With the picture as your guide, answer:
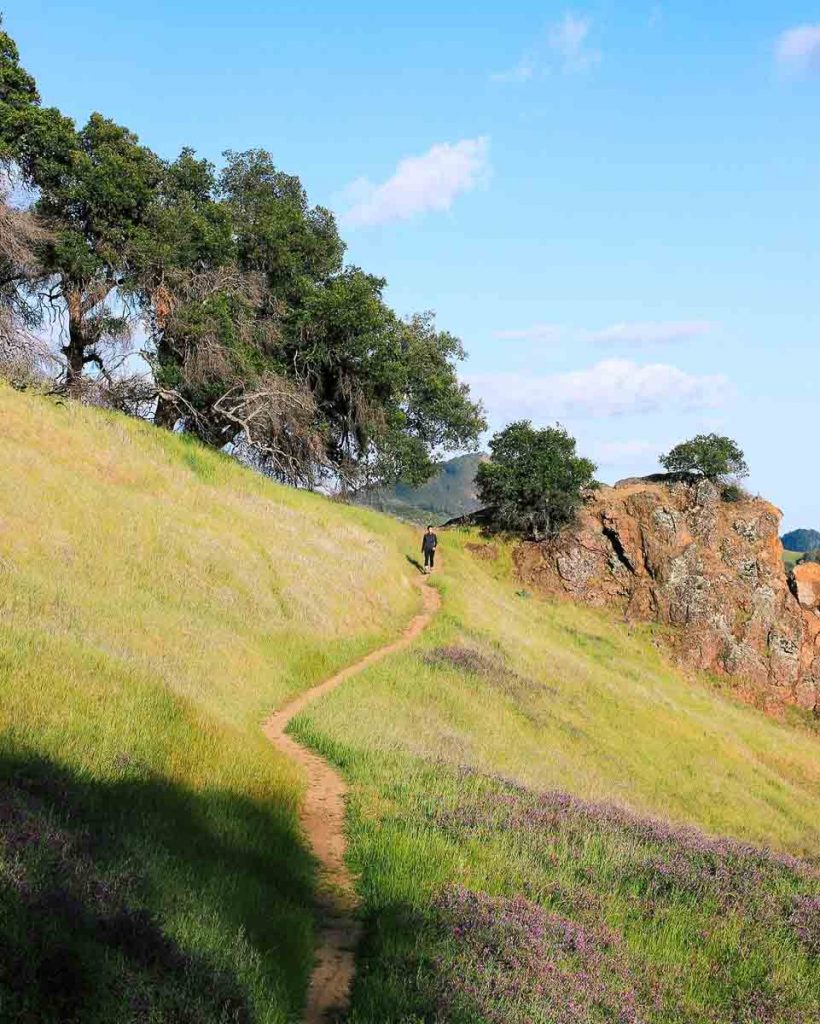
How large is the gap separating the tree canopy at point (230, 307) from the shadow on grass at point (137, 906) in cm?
2799

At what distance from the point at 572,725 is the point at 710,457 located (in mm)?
30232

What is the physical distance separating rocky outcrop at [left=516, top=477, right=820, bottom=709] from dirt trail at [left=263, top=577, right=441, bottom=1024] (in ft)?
110

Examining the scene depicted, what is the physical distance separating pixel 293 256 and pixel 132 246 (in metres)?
11.3

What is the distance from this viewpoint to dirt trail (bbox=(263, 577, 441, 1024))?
21.2 ft

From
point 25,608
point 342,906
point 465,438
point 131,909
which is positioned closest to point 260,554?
point 25,608

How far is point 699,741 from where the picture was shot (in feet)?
95.3

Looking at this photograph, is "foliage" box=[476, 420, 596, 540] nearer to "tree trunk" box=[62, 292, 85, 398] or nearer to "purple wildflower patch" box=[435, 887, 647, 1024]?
"tree trunk" box=[62, 292, 85, 398]

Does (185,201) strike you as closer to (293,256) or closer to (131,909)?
(293,256)

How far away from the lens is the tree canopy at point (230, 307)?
3238cm

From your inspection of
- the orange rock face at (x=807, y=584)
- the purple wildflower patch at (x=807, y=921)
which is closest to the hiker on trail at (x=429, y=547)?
the orange rock face at (x=807, y=584)

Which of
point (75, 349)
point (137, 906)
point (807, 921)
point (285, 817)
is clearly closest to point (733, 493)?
point (75, 349)

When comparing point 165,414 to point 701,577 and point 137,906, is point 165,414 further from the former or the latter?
point 137,906

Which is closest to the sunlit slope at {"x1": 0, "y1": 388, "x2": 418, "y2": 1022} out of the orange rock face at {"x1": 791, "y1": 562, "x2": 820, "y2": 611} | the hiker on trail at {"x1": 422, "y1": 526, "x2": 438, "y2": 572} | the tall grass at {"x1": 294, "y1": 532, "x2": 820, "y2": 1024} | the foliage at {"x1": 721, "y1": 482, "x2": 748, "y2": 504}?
the tall grass at {"x1": 294, "y1": 532, "x2": 820, "y2": 1024}

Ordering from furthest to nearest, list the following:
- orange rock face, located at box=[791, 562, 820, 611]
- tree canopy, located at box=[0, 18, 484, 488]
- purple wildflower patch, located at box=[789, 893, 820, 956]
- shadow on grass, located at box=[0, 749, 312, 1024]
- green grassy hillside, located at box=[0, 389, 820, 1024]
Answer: orange rock face, located at box=[791, 562, 820, 611] → tree canopy, located at box=[0, 18, 484, 488] → purple wildflower patch, located at box=[789, 893, 820, 956] → green grassy hillside, located at box=[0, 389, 820, 1024] → shadow on grass, located at box=[0, 749, 312, 1024]
